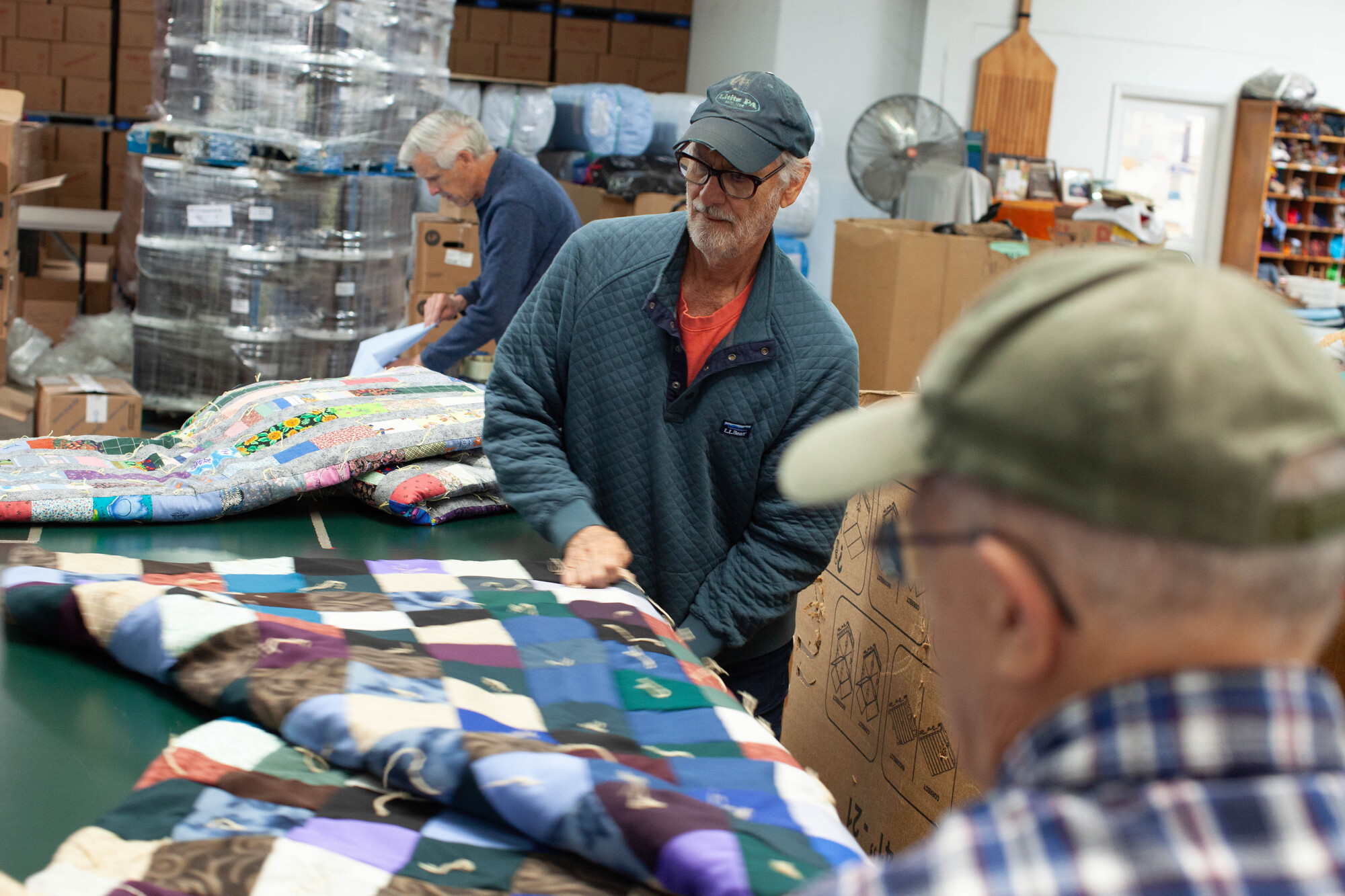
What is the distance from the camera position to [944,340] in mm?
593

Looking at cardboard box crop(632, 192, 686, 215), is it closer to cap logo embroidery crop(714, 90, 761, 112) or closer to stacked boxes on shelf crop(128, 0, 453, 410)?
stacked boxes on shelf crop(128, 0, 453, 410)

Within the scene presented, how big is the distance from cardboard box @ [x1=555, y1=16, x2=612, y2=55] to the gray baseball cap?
8.32 metres

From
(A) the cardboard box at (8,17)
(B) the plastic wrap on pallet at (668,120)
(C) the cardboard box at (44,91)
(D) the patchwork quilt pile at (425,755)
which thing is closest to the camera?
(D) the patchwork quilt pile at (425,755)

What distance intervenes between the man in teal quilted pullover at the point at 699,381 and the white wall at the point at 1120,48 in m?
7.51

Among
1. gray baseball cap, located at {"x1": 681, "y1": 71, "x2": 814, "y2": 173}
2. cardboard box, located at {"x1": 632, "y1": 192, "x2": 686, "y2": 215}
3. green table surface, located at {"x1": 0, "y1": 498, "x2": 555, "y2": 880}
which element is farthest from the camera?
cardboard box, located at {"x1": 632, "y1": 192, "x2": 686, "y2": 215}

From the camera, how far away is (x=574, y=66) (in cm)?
978

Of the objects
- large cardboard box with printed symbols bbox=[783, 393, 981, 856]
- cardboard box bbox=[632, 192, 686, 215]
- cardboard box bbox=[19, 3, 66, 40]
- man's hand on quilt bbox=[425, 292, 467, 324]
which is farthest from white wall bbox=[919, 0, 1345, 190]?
large cardboard box with printed symbols bbox=[783, 393, 981, 856]

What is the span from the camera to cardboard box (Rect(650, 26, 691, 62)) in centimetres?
986

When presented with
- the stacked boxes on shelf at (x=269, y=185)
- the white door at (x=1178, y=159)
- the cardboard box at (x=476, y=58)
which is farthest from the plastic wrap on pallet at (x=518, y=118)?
the white door at (x=1178, y=159)

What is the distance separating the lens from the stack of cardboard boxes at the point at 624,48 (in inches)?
383

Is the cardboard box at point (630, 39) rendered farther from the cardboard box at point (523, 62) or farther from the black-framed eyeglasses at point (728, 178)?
the black-framed eyeglasses at point (728, 178)

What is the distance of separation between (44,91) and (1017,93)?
727 centimetres

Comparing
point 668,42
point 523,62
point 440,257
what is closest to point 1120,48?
point 668,42

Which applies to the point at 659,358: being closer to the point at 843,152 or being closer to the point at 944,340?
the point at 944,340
